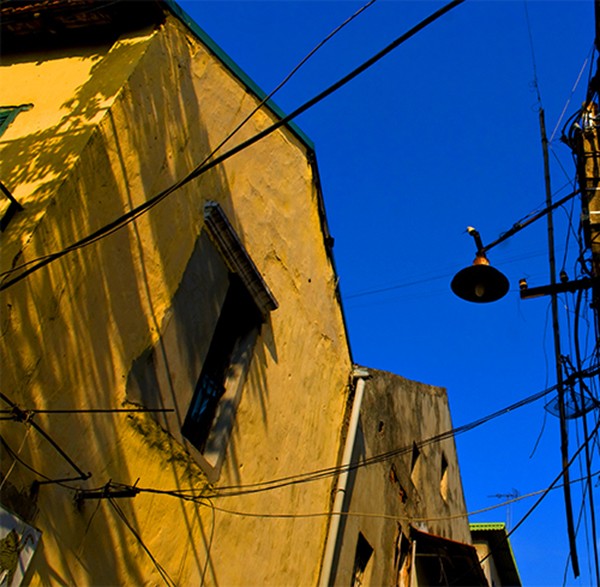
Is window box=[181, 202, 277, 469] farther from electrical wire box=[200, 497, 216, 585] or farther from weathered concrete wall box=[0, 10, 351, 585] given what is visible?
electrical wire box=[200, 497, 216, 585]

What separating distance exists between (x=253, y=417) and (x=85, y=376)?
2870 mm

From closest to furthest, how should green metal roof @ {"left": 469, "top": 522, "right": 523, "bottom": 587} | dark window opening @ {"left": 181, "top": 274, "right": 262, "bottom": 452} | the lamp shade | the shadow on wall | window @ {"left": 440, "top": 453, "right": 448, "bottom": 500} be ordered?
the shadow on wall < the lamp shade < dark window opening @ {"left": 181, "top": 274, "right": 262, "bottom": 452} < window @ {"left": 440, "top": 453, "right": 448, "bottom": 500} < green metal roof @ {"left": 469, "top": 522, "right": 523, "bottom": 587}

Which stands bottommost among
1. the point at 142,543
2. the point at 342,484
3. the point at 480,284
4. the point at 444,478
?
the point at 142,543

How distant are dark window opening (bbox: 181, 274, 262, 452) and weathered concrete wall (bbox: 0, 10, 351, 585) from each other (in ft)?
1.03

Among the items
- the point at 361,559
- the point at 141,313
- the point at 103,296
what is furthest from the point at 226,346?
the point at 361,559

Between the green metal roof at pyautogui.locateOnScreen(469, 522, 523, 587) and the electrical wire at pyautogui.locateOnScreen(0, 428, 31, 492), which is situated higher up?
the green metal roof at pyautogui.locateOnScreen(469, 522, 523, 587)

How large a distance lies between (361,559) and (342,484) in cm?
169

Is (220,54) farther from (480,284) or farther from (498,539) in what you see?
(498,539)

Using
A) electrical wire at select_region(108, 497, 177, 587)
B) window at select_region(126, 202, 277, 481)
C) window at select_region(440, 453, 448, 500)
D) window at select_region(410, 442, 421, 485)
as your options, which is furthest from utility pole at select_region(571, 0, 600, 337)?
window at select_region(440, 453, 448, 500)

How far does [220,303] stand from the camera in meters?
7.45

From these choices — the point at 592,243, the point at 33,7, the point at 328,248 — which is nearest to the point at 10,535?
the point at 33,7

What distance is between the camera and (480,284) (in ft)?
22.5

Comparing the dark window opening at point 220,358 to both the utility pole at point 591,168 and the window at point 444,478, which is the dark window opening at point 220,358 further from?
the window at point 444,478

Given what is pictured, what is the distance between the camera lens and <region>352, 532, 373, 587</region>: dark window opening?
10107 mm
